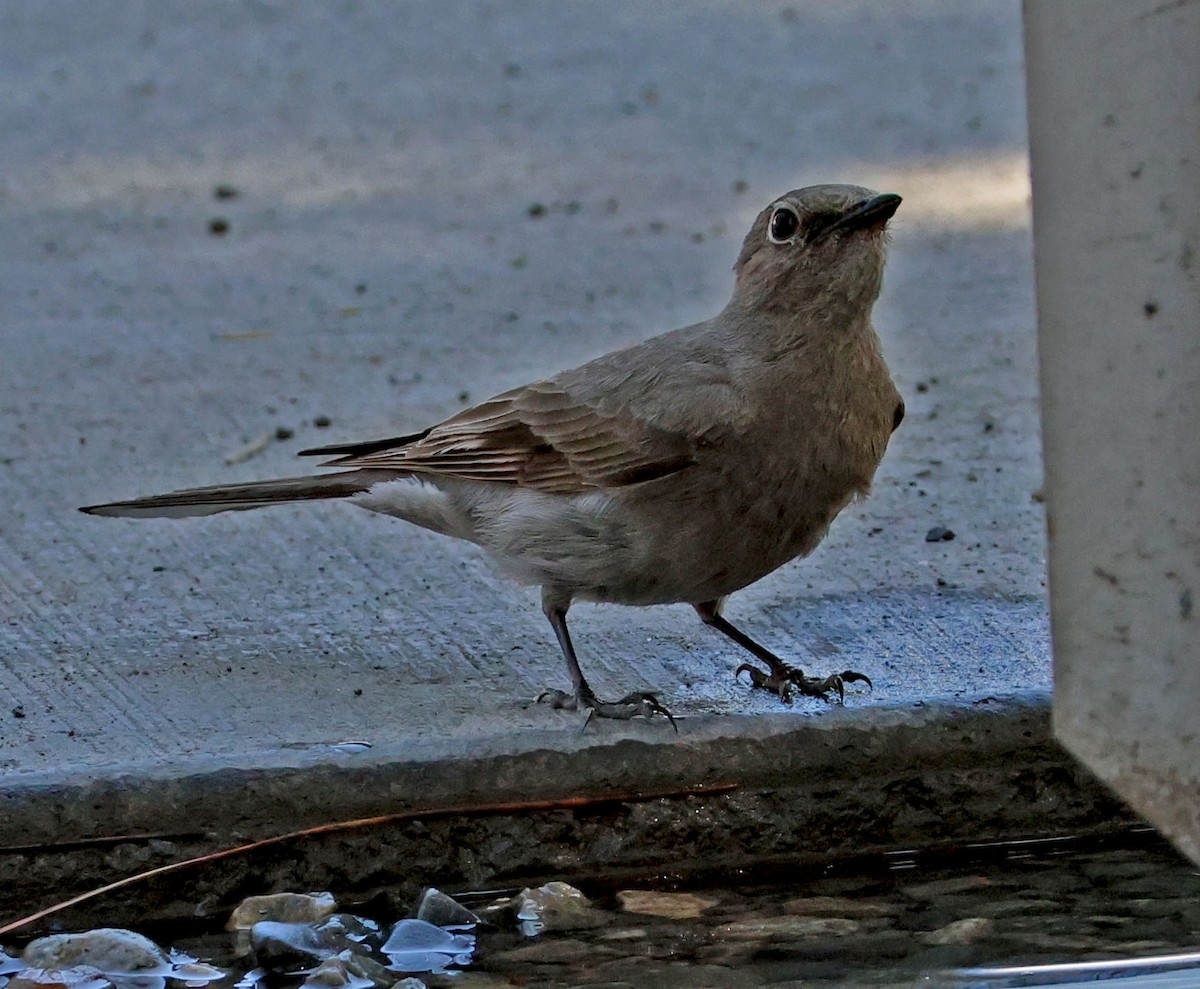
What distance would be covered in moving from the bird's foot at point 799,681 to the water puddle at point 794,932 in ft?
1.46

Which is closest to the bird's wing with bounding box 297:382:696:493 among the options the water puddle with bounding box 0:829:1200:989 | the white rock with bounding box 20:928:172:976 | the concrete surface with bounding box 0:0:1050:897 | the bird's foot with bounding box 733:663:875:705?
the concrete surface with bounding box 0:0:1050:897

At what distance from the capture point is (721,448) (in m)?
4.34

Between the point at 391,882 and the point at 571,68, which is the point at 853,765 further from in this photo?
the point at 571,68

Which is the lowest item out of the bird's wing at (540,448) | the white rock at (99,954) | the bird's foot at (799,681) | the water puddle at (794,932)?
the water puddle at (794,932)

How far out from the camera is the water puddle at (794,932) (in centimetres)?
349

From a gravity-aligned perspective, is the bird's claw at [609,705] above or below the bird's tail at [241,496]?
below

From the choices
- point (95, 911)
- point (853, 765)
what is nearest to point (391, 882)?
point (95, 911)

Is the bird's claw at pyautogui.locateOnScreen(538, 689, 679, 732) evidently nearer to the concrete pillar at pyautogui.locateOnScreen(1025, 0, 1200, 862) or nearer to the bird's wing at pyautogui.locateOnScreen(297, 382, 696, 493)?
the bird's wing at pyautogui.locateOnScreen(297, 382, 696, 493)

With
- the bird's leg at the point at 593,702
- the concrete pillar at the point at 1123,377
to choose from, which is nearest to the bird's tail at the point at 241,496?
the bird's leg at the point at 593,702

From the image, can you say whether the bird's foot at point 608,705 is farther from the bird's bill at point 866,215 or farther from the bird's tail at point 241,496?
the bird's bill at point 866,215

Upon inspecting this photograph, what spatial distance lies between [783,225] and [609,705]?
3.87ft

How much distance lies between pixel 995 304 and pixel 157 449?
3.26 metres

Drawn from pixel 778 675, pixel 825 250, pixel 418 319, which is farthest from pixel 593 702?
pixel 418 319

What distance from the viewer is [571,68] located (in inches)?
464
